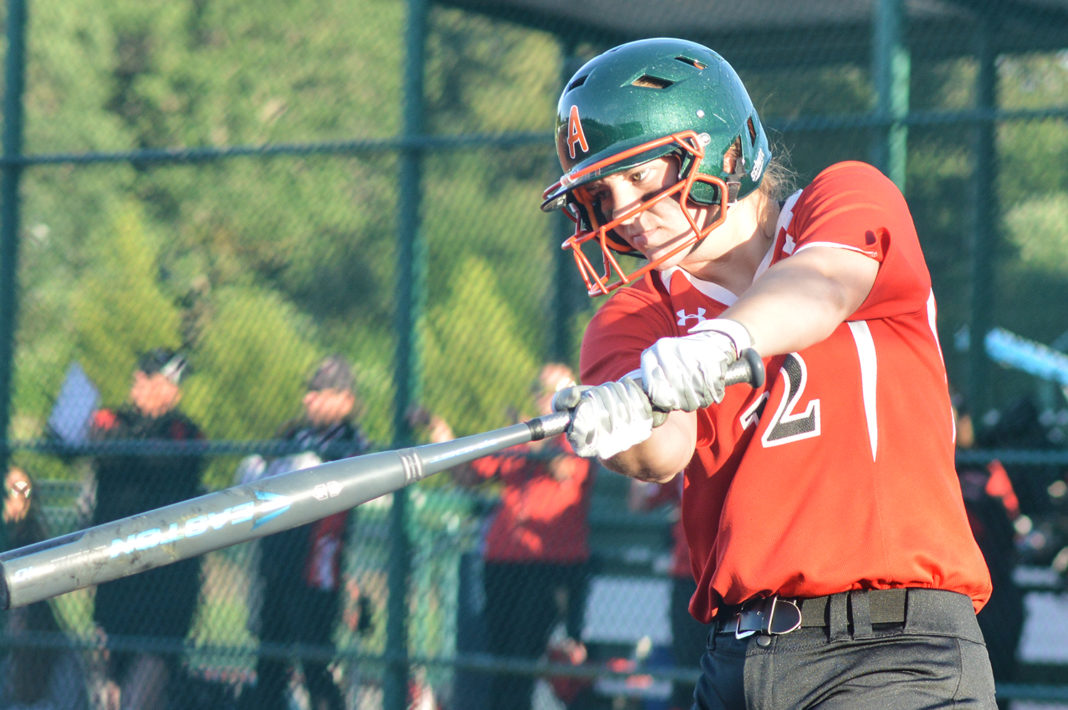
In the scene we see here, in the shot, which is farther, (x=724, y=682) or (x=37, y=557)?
(x=724, y=682)

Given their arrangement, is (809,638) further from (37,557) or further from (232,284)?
(232,284)

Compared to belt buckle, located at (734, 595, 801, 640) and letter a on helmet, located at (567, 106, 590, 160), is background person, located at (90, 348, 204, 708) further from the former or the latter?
belt buckle, located at (734, 595, 801, 640)

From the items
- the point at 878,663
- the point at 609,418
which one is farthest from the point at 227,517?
the point at 878,663

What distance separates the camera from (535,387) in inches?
221

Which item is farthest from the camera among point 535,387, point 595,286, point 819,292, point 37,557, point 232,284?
point 232,284

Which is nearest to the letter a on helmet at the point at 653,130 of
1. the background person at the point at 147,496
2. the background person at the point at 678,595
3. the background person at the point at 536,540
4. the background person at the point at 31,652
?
the background person at the point at 678,595

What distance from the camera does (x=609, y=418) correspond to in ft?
7.36

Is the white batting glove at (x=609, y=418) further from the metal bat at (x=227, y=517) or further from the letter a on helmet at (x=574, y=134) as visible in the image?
the letter a on helmet at (x=574, y=134)

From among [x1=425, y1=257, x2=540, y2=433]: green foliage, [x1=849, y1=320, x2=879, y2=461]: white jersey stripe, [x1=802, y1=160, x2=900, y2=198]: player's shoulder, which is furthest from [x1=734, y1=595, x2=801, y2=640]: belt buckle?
[x1=425, y1=257, x2=540, y2=433]: green foliage

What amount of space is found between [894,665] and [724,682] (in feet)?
1.18

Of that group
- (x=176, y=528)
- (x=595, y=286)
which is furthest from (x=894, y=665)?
(x=176, y=528)

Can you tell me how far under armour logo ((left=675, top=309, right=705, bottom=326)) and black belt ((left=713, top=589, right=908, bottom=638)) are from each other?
0.68m

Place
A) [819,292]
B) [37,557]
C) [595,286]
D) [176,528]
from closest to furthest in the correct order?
[37,557]
[176,528]
[819,292]
[595,286]

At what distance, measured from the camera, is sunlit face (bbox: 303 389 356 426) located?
18.8ft
